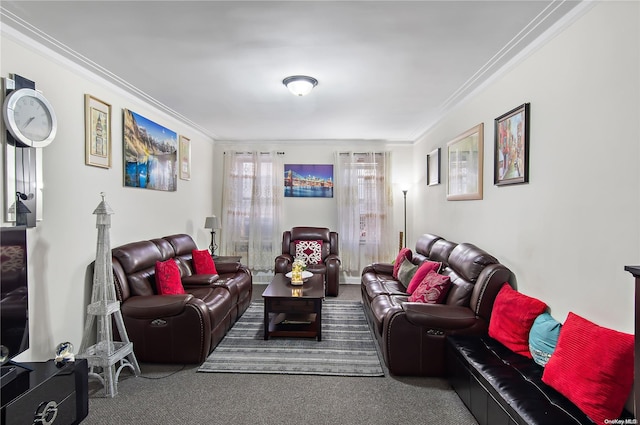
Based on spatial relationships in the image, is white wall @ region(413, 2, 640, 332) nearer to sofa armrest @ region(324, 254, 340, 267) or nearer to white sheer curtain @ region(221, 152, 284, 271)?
sofa armrest @ region(324, 254, 340, 267)

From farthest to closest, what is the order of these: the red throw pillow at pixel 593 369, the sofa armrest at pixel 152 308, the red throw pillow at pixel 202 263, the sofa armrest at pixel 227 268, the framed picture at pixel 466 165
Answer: the sofa armrest at pixel 227 268
the red throw pillow at pixel 202 263
the framed picture at pixel 466 165
the sofa armrest at pixel 152 308
the red throw pillow at pixel 593 369

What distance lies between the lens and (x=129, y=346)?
2795 mm

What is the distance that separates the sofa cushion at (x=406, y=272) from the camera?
4.07 m

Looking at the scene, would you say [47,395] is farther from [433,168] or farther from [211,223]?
[433,168]

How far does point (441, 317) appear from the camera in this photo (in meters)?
2.77

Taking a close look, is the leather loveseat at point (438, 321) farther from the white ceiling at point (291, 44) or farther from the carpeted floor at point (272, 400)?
the white ceiling at point (291, 44)

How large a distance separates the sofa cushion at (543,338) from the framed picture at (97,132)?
12.5 ft

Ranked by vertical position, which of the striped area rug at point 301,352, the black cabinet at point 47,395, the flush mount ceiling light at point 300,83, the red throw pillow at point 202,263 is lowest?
the striped area rug at point 301,352

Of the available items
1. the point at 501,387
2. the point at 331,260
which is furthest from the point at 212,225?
the point at 501,387

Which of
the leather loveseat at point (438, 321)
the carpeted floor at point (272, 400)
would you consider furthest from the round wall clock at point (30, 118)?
the leather loveseat at point (438, 321)

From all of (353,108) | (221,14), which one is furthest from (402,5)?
(353,108)

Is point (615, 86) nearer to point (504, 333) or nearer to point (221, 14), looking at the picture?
point (504, 333)

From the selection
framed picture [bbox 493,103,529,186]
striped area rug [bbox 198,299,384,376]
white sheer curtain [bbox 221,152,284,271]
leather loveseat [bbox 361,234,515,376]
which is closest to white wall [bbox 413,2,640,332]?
framed picture [bbox 493,103,529,186]

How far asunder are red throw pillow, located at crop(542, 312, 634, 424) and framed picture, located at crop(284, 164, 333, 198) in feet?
15.7
